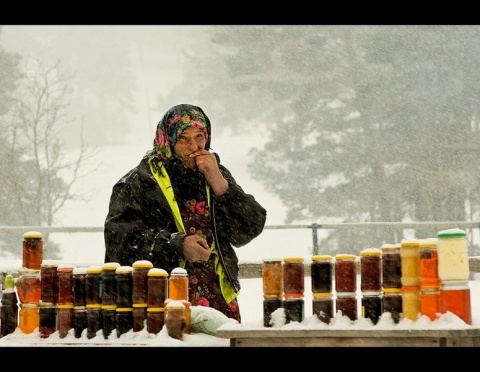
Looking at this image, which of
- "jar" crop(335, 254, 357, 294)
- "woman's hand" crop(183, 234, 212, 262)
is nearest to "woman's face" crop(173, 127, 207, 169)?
"woman's hand" crop(183, 234, 212, 262)

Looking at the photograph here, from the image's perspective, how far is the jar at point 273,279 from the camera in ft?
11.1

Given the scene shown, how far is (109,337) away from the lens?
3475mm

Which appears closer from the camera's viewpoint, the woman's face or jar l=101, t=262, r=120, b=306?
jar l=101, t=262, r=120, b=306

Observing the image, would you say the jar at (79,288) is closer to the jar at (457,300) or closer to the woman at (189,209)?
the woman at (189,209)

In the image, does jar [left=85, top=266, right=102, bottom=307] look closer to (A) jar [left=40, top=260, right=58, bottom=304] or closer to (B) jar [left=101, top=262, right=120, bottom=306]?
(B) jar [left=101, top=262, right=120, bottom=306]

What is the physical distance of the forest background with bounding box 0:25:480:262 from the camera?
80.4 feet

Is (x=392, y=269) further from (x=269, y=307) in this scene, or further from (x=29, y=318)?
(x=29, y=318)

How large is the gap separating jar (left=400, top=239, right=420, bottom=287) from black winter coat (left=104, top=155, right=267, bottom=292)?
1.09m

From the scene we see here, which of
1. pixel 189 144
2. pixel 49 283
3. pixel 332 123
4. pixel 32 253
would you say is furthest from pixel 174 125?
pixel 332 123

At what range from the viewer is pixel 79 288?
3.58 meters

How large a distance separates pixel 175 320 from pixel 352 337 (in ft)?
2.27

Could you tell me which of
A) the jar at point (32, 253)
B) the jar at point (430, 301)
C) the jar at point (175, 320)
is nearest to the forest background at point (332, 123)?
the jar at point (32, 253)

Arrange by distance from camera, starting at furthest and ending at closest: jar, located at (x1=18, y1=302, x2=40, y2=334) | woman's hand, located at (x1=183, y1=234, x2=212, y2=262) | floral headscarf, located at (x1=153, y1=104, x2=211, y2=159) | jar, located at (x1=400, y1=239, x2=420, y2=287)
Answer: floral headscarf, located at (x1=153, y1=104, x2=211, y2=159), woman's hand, located at (x1=183, y1=234, x2=212, y2=262), jar, located at (x1=18, y1=302, x2=40, y2=334), jar, located at (x1=400, y1=239, x2=420, y2=287)

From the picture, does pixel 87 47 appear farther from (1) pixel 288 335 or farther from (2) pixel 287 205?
(1) pixel 288 335
